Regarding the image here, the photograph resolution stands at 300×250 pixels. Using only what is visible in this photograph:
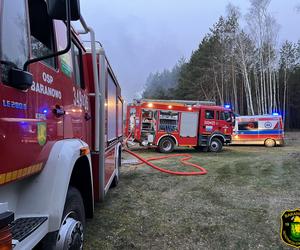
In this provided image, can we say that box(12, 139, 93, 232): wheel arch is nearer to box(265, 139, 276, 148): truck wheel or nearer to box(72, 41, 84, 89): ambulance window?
box(72, 41, 84, 89): ambulance window

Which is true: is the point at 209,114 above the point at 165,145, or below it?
above

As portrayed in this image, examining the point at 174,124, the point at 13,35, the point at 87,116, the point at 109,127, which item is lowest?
the point at 174,124

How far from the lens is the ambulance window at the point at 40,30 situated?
234 cm

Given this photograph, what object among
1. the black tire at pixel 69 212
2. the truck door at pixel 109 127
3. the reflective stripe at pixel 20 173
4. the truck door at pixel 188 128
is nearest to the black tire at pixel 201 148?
the truck door at pixel 188 128

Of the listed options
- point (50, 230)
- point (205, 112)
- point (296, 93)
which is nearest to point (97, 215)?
point (50, 230)

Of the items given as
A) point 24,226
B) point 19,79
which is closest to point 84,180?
point 24,226

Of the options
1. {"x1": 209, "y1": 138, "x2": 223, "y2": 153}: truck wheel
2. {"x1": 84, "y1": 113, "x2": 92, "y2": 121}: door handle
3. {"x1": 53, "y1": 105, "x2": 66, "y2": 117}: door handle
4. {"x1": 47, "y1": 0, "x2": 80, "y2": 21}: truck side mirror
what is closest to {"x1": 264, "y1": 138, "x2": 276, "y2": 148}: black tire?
{"x1": 209, "y1": 138, "x2": 223, "y2": 153}: truck wheel

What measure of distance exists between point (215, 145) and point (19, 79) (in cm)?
1740

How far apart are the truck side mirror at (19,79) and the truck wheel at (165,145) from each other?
1590cm

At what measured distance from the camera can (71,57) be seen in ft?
11.5

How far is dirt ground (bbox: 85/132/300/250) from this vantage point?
14.6 feet

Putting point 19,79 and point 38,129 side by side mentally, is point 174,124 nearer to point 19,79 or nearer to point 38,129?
point 38,129

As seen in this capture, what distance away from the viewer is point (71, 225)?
104 inches

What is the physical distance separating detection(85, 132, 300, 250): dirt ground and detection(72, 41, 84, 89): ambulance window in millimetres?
1960
